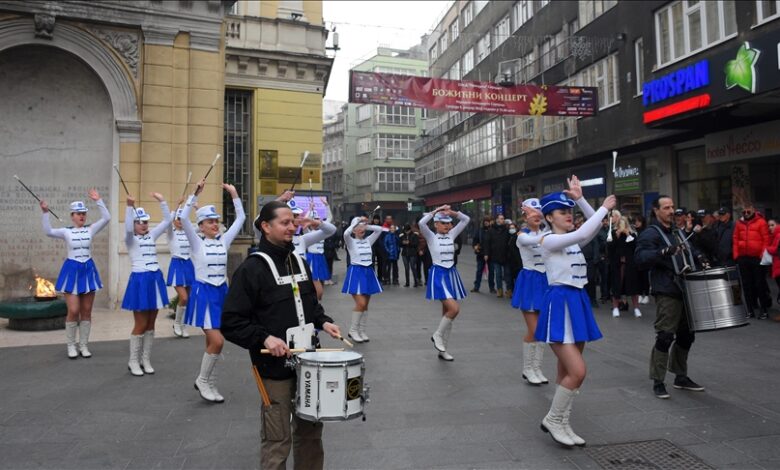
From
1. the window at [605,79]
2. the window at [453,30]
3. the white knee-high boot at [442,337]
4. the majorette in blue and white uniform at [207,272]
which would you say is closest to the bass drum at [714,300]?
the white knee-high boot at [442,337]

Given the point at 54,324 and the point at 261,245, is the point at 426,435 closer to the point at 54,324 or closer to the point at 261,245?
the point at 261,245

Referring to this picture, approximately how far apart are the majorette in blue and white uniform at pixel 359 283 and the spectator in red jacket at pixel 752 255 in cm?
730

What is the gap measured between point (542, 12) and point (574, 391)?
85.1 feet

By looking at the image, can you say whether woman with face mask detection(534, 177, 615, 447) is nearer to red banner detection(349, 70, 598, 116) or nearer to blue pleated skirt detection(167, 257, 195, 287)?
blue pleated skirt detection(167, 257, 195, 287)

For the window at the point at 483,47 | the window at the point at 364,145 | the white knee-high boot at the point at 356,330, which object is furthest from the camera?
the window at the point at 364,145

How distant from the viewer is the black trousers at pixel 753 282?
10773mm

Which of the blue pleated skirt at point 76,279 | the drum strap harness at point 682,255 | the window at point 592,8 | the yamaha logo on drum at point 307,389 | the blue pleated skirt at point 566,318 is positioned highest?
the window at point 592,8

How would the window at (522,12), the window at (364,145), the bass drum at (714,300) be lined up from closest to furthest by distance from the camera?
the bass drum at (714,300), the window at (522,12), the window at (364,145)

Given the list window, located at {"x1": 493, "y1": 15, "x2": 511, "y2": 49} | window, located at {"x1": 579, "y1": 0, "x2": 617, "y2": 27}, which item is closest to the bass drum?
window, located at {"x1": 579, "y1": 0, "x2": 617, "y2": 27}

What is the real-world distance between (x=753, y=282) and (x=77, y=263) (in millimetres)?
11942

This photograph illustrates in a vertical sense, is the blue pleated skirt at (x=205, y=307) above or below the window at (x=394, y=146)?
below

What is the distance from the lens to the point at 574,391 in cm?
461

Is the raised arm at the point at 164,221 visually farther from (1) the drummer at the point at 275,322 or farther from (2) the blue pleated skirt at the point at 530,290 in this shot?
(2) the blue pleated skirt at the point at 530,290

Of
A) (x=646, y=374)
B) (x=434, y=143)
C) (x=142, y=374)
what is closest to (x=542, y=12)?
(x=434, y=143)
